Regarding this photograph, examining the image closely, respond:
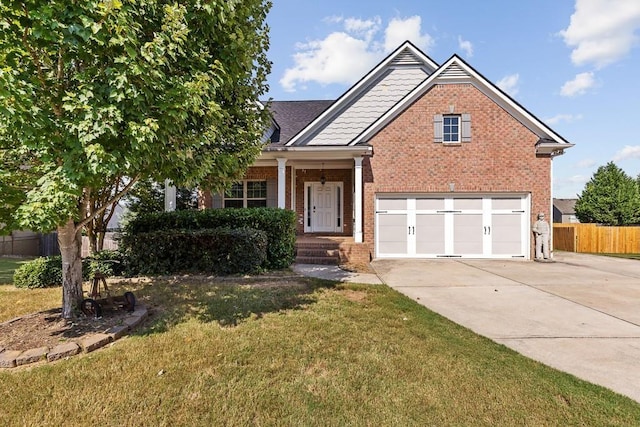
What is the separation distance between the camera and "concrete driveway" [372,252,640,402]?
12.2ft

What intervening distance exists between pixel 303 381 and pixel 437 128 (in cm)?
1043

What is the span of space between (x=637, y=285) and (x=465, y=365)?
718 centimetres

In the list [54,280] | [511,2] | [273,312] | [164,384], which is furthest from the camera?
[511,2]

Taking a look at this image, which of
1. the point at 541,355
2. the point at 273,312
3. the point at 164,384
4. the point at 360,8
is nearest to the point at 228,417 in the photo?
the point at 164,384

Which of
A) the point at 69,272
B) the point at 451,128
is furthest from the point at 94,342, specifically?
the point at 451,128

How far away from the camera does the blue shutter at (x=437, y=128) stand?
11312 mm

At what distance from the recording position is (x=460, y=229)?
447 inches

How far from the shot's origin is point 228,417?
2.63 metres

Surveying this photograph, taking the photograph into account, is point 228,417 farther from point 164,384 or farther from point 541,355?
point 541,355

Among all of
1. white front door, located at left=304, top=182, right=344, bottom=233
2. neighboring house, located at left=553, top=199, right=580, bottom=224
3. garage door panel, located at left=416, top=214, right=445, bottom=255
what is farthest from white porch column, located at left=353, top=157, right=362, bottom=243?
neighboring house, located at left=553, top=199, right=580, bottom=224

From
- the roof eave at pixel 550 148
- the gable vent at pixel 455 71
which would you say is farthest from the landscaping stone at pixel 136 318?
the roof eave at pixel 550 148

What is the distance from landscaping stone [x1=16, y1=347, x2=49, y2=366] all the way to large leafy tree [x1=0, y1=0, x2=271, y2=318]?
4.70ft

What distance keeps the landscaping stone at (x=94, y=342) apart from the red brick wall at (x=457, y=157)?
863cm

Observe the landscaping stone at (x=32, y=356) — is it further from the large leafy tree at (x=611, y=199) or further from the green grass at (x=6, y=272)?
the large leafy tree at (x=611, y=199)
